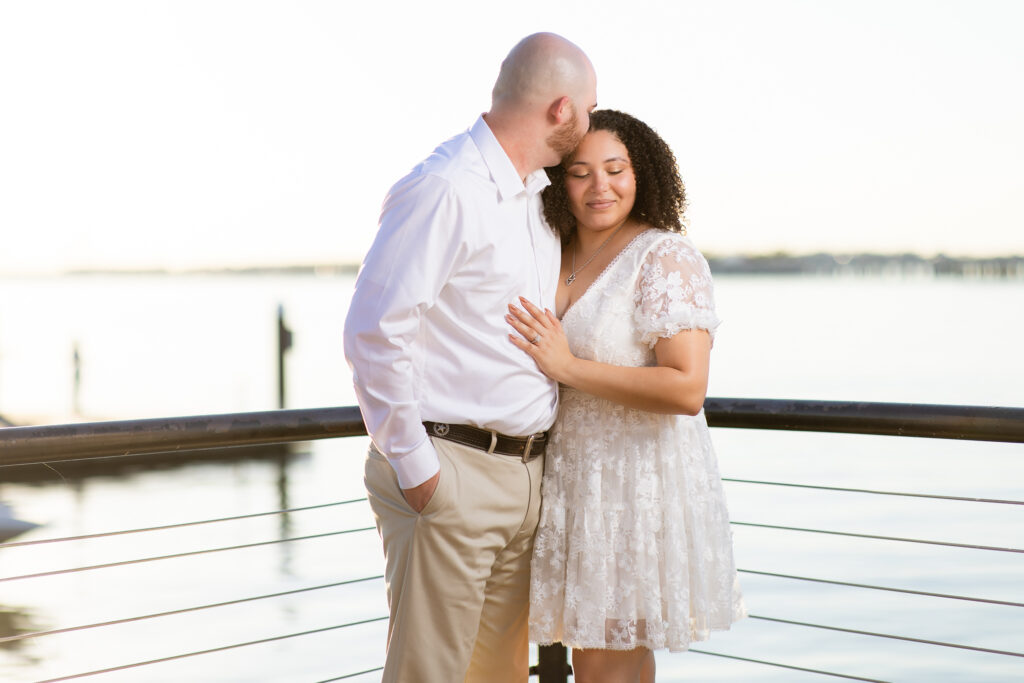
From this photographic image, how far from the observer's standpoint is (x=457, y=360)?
200 cm

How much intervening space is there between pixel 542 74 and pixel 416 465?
81cm

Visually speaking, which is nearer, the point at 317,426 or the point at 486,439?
the point at 486,439

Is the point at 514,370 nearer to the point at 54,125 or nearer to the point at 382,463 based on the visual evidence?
the point at 382,463

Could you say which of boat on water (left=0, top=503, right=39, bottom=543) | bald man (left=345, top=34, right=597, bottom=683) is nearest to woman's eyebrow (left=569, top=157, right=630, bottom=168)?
bald man (left=345, top=34, right=597, bottom=683)

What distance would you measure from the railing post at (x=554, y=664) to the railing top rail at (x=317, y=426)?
66 centimetres

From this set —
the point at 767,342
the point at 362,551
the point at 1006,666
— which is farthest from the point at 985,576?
the point at 767,342

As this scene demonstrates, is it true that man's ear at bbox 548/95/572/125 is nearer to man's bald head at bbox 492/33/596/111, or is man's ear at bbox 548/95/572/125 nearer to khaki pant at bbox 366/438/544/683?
man's bald head at bbox 492/33/596/111

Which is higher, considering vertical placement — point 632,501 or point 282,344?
point 282,344

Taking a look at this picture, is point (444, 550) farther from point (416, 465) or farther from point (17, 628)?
point (17, 628)

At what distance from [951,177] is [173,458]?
3915 centimetres

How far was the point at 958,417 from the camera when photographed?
84.4 inches

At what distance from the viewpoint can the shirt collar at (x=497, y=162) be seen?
2.03 metres

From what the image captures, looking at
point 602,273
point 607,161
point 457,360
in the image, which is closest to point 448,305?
point 457,360

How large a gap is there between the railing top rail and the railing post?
25.9 inches
